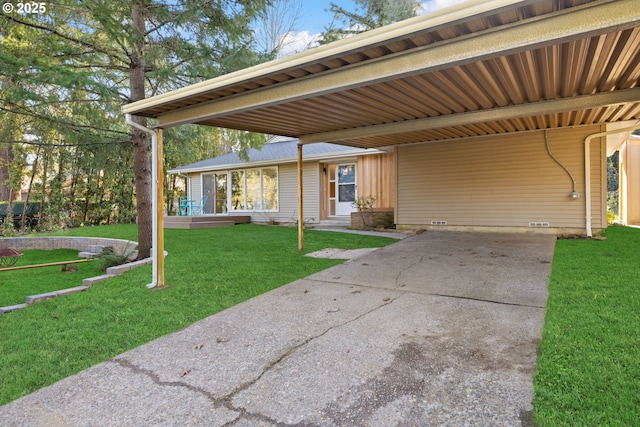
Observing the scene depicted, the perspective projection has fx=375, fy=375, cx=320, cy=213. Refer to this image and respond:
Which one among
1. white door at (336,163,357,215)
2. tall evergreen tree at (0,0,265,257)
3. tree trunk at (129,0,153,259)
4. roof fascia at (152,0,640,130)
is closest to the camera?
roof fascia at (152,0,640,130)

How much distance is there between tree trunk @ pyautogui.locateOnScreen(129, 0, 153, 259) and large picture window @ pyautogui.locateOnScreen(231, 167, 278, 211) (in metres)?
7.20

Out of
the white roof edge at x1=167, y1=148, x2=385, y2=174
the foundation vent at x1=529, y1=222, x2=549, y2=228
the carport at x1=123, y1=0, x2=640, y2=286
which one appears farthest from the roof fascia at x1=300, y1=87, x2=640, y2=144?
the white roof edge at x1=167, y1=148, x2=385, y2=174

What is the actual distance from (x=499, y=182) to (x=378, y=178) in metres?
3.66

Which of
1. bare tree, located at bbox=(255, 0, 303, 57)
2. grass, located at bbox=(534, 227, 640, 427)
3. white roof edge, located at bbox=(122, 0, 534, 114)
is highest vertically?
bare tree, located at bbox=(255, 0, 303, 57)

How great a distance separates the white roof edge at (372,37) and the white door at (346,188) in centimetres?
851

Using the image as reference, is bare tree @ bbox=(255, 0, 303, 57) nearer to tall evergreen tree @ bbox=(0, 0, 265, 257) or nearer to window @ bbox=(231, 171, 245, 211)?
window @ bbox=(231, 171, 245, 211)

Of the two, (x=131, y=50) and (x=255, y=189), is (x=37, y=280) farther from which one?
(x=255, y=189)

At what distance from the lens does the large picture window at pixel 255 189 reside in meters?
14.1

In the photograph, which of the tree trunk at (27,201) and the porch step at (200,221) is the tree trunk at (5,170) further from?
the porch step at (200,221)

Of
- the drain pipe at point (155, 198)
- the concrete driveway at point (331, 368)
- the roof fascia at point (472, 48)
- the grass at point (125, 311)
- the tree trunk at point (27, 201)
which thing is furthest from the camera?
the tree trunk at point (27, 201)

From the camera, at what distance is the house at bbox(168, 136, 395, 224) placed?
11750 mm

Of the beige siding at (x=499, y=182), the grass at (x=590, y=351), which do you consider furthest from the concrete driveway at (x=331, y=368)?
the beige siding at (x=499, y=182)

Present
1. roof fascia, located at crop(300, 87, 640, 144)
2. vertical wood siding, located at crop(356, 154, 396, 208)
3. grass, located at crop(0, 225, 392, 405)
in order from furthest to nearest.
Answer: vertical wood siding, located at crop(356, 154, 396, 208)
roof fascia, located at crop(300, 87, 640, 144)
grass, located at crop(0, 225, 392, 405)

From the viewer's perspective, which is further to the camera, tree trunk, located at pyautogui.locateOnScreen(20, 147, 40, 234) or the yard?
tree trunk, located at pyautogui.locateOnScreen(20, 147, 40, 234)
